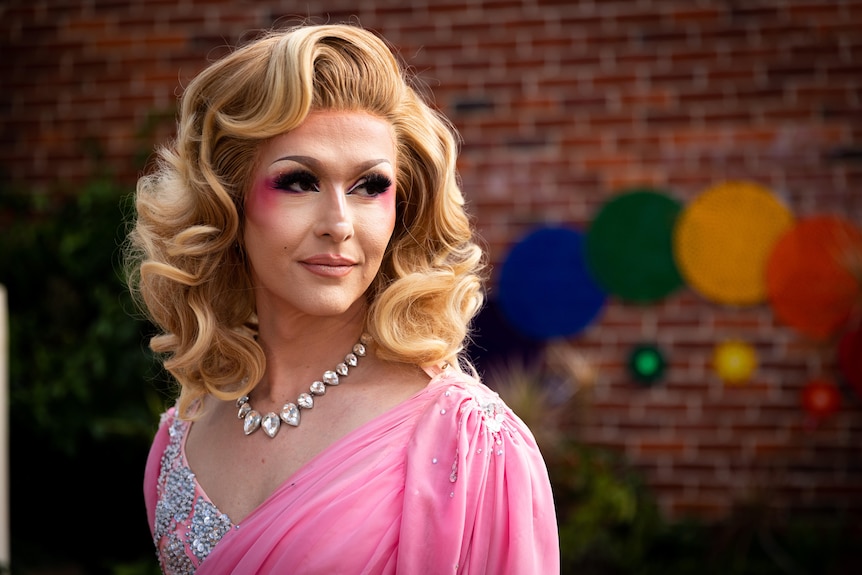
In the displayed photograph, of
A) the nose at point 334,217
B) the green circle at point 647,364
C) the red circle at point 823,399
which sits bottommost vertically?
the red circle at point 823,399

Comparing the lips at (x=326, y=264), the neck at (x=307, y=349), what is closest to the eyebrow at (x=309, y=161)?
the lips at (x=326, y=264)

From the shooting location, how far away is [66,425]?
3.78 m

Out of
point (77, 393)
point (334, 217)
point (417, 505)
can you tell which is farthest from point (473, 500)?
point (77, 393)

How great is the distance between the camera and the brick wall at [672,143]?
A: 13.3ft

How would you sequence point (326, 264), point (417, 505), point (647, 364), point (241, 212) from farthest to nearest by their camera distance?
point (647, 364), point (241, 212), point (326, 264), point (417, 505)

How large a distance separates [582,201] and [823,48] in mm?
1161

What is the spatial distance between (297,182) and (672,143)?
2.98 metres

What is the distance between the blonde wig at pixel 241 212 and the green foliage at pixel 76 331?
1995 mm

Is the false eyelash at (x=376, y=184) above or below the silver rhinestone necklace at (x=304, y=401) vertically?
above

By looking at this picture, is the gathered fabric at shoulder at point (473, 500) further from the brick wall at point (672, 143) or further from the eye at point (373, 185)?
the brick wall at point (672, 143)

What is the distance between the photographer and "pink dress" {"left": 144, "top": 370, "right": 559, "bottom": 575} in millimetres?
1378

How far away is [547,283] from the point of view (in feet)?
13.9

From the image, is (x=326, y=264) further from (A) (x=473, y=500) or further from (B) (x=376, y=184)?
(A) (x=473, y=500)

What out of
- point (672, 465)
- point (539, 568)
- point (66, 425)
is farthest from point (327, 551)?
point (672, 465)
